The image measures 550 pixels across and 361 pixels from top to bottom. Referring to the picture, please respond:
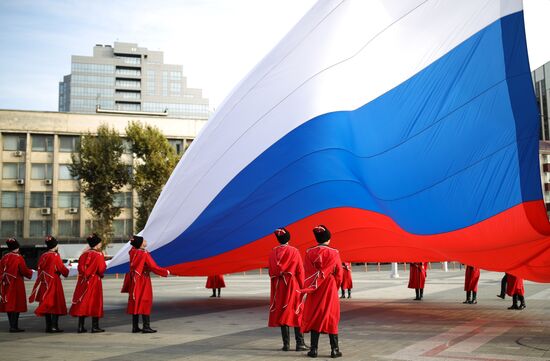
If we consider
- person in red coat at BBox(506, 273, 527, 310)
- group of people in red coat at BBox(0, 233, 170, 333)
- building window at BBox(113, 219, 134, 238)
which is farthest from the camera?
building window at BBox(113, 219, 134, 238)

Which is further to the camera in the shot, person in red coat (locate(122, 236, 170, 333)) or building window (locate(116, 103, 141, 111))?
building window (locate(116, 103, 141, 111))

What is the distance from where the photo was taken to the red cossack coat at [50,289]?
11586 millimetres

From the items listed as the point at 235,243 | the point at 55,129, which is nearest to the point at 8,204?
the point at 55,129

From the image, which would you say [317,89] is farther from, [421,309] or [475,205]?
[421,309]

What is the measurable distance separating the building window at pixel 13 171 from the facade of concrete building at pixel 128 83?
196ft

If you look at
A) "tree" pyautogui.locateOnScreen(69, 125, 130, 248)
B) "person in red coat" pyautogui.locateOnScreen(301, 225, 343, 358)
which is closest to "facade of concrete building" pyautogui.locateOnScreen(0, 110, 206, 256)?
"tree" pyautogui.locateOnScreen(69, 125, 130, 248)

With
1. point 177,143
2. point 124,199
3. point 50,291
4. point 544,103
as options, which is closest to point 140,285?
point 50,291

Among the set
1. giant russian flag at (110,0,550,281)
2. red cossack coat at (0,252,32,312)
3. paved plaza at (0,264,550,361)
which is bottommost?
paved plaza at (0,264,550,361)

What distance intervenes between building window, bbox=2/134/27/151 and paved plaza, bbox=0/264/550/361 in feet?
143

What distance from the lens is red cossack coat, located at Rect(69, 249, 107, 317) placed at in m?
11.4

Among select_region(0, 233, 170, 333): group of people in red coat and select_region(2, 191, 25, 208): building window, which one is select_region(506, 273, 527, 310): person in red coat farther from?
select_region(2, 191, 25, 208): building window

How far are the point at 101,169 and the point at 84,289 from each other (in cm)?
3566

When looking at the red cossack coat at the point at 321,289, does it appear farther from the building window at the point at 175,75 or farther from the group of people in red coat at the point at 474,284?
the building window at the point at 175,75

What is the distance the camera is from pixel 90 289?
A: 11.5 meters
